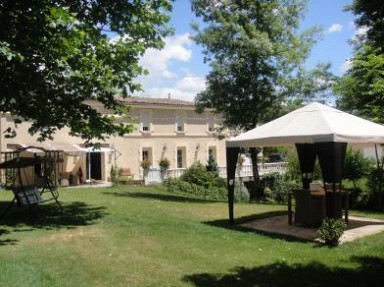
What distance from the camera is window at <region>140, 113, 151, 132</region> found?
36.8 metres

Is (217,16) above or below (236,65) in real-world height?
above

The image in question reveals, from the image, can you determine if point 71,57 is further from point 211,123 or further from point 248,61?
point 211,123

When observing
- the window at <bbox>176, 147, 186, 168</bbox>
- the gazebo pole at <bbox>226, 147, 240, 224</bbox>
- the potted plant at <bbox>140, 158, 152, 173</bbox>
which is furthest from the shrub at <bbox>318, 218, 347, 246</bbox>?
the window at <bbox>176, 147, 186, 168</bbox>

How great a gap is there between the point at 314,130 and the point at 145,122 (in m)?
27.1

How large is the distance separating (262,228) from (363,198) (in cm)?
797

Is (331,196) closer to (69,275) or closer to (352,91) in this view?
(69,275)

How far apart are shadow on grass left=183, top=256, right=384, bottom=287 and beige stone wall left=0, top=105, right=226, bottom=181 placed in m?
24.2

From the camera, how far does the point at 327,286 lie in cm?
703

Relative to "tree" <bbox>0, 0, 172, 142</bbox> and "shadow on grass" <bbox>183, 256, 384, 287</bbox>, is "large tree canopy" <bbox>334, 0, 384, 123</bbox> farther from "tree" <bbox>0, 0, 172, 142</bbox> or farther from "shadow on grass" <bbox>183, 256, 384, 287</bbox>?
"shadow on grass" <bbox>183, 256, 384, 287</bbox>

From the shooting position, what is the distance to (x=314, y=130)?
10.7 m

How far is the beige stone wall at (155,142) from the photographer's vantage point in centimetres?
3222

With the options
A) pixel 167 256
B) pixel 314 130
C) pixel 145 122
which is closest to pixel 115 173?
pixel 145 122

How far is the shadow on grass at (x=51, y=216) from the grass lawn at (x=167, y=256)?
0.17 ft

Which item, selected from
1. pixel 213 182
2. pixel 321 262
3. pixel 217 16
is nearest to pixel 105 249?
pixel 321 262
